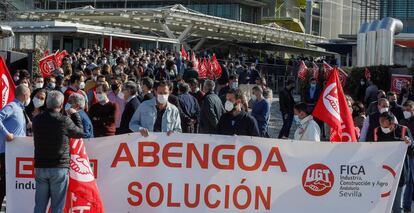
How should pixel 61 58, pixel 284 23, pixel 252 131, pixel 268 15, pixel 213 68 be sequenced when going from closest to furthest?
1. pixel 252 131
2. pixel 61 58
3. pixel 213 68
4. pixel 284 23
5. pixel 268 15

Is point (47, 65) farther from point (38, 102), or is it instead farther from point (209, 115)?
point (38, 102)

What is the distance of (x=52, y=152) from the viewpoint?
880 centimetres

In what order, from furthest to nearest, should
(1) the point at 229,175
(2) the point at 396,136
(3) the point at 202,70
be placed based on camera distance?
1. (3) the point at 202,70
2. (2) the point at 396,136
3. (1) the point at 229,175

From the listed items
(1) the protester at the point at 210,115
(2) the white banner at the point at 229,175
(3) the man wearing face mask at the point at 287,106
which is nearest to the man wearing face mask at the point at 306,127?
(2) the white banner at the point at 229,175

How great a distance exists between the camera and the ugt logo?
31.9 ft

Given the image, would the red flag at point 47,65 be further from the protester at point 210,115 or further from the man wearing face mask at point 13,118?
the man wearing face mask at point 13,118

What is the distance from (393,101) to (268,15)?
72.0 meters

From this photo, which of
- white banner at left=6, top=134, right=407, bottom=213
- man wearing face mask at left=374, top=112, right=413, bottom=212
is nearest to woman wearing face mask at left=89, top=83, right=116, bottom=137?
white banner at left=6, top=134, right=407, bottom=213

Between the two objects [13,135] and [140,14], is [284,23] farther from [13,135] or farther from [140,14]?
[13,135]

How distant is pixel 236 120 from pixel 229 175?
144 cm

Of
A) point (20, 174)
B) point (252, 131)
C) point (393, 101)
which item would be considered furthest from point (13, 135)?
point (393, 101)

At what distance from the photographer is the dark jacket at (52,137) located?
346 inches

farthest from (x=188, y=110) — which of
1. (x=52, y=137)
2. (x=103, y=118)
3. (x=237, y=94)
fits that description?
(x=52, y=137)

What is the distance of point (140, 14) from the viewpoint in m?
53.5
